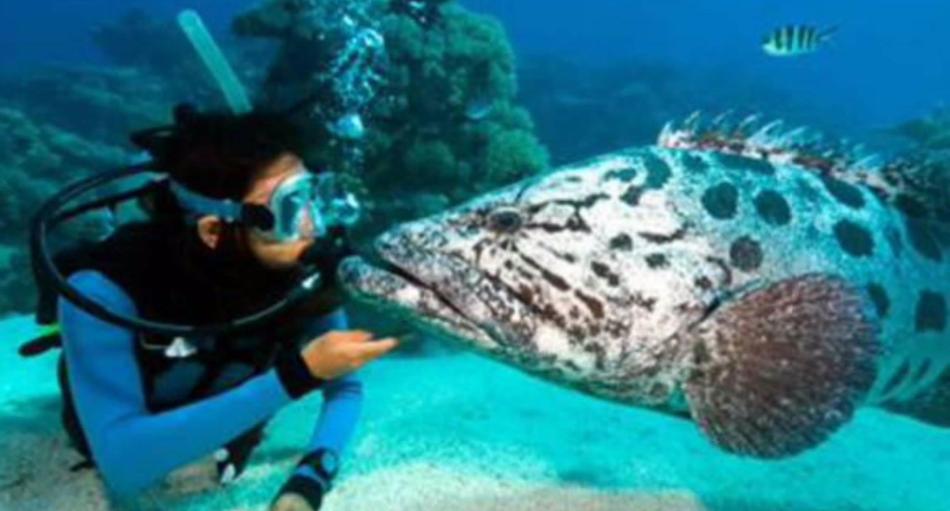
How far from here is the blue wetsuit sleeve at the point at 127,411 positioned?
3104 mm

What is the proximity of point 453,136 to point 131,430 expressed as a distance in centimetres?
603

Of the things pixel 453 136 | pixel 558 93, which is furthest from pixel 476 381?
pixel 558 93

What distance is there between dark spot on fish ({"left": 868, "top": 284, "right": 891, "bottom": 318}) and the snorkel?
7.51 feet

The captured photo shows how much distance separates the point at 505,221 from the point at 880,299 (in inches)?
69.2

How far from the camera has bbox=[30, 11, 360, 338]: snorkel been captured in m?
2.98

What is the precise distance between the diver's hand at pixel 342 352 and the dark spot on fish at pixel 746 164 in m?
1.75

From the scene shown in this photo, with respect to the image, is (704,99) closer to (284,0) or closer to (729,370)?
(284,0)

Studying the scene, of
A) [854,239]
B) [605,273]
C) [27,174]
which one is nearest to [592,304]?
[605,273]

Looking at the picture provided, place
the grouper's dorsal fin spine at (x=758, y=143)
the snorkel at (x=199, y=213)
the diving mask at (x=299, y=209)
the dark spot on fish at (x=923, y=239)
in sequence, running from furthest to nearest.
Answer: the dark spot on fish at (x=923, y=239)
the grouper's dorsal fin spine at (x=758, y=143)
the diving mask at (x=299, y=209)
the snorkel at (x=199, y=213)

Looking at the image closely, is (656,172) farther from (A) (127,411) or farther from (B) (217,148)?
(A) (127,411)

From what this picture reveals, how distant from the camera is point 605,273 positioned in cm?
322

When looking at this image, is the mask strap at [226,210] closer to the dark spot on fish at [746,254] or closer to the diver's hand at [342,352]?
the diver's hand at [342,352]

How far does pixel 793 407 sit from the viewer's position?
3.03 metres

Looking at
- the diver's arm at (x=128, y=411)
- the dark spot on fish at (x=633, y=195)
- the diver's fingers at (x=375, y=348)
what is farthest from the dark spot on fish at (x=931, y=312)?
the diver's arm at (x=128, y=411)
